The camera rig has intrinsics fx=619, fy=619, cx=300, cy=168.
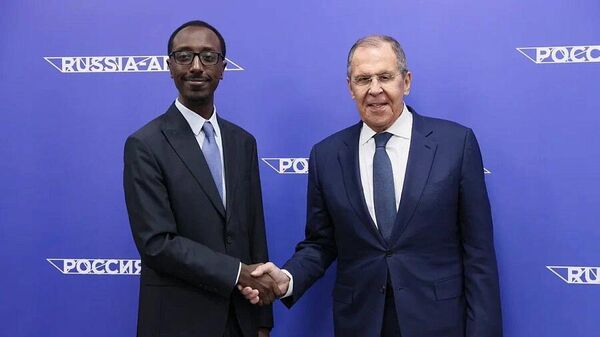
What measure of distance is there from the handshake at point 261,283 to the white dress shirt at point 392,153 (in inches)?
2.3

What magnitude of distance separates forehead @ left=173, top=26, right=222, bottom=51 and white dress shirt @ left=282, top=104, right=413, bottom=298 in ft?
1.86

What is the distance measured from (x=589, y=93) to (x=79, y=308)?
2.20 m

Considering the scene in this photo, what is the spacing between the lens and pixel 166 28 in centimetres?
253

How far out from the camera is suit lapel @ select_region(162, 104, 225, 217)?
1854mm

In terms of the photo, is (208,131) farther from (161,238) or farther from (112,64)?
(112,64)

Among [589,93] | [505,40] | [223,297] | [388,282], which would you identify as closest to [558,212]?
[589,93]

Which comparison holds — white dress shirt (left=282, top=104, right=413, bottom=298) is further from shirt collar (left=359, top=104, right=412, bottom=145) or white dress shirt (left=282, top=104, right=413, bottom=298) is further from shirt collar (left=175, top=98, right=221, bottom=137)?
shirt collar (left=175, top=98, right=221, bottom=137)

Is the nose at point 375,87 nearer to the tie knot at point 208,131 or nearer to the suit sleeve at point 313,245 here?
the suit sleeve at point 313,245

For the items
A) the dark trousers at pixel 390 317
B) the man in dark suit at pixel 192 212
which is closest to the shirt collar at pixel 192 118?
the man in dark suit at pixel 192 212

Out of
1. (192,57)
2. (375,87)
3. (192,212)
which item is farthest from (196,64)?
(375,87)

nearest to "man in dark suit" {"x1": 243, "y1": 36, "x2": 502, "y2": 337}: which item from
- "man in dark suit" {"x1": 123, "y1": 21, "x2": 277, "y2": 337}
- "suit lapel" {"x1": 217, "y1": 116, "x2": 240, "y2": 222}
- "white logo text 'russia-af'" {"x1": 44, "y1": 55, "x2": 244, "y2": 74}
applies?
"man in dark suit" {"x1": 123, "y1": 21, "x2": 277, "y2": 337}

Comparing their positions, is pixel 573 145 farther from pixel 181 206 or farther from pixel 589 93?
pixel 181 206

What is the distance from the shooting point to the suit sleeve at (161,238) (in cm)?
178

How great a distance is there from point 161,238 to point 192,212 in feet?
0.40
